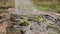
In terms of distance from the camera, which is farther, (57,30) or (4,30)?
(57,30)

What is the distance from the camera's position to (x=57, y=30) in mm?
5551

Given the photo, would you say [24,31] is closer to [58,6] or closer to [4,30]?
[4,30]

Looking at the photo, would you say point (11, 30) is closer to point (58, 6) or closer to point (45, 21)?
point (45, 21)

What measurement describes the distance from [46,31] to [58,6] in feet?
15.5

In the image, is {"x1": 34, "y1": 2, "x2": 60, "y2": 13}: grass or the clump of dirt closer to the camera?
the clump of dirt

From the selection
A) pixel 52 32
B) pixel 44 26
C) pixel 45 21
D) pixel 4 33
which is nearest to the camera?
pixel 4 33

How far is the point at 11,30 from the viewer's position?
5.15 metres

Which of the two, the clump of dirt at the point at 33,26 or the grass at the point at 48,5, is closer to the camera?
the clump of dirt at the point at 33,26

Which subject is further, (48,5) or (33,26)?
(48,5)

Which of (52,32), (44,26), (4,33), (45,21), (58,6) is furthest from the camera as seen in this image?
(58,6)

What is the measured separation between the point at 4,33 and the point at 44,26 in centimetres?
145

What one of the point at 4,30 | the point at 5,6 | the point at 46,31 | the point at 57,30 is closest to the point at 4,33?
the point at 4,30

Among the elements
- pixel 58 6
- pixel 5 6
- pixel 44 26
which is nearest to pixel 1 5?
pixel 5 6

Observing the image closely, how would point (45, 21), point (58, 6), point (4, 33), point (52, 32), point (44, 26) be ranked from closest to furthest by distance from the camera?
point (4, 33) < point (52, 32) < point (44, 26) < point (45, 21) < point (58, 6)
